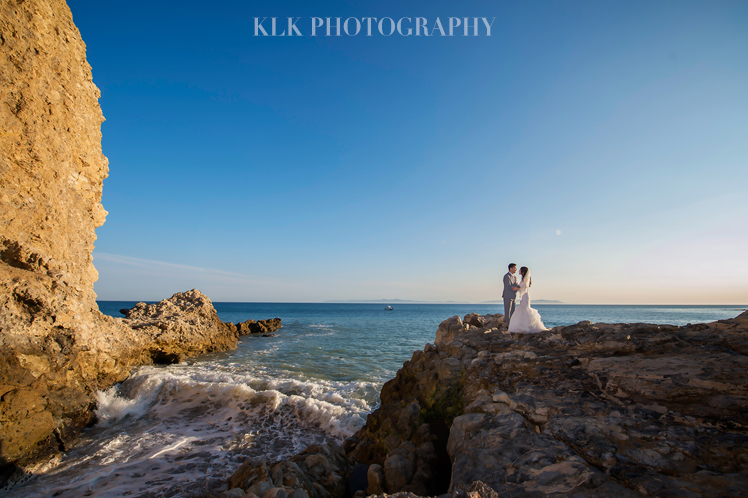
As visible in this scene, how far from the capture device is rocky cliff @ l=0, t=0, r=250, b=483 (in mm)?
7184

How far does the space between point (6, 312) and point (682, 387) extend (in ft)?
45.3

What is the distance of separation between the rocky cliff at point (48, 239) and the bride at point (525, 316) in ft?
38.5

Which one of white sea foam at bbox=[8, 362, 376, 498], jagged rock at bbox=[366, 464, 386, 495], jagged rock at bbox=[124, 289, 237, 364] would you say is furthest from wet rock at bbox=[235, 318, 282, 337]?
jagged rock at bbox=[366, 464, 386, 495]

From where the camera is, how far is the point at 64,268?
32.3 ft

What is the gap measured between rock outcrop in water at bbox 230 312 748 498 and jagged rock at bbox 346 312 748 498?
0.05 ft

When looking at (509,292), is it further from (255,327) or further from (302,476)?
(255,327)

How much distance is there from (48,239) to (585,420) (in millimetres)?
14933

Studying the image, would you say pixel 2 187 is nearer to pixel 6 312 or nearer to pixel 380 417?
pixel 6 312

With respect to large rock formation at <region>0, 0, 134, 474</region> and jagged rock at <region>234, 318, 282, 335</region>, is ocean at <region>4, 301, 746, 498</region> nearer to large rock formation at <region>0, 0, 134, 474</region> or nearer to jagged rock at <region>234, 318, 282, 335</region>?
large rock formation at <region>0, 0, 134, 474</region>

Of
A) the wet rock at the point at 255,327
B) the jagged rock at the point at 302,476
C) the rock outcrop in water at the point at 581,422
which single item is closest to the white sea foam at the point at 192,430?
the jagged rock at the point at 302,476

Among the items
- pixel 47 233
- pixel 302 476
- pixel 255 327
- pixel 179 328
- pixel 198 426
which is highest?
pixel 47 233

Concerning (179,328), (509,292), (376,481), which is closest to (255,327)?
(179,328)

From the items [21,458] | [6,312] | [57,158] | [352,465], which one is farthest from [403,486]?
[57,158]

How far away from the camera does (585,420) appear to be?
3812mm
